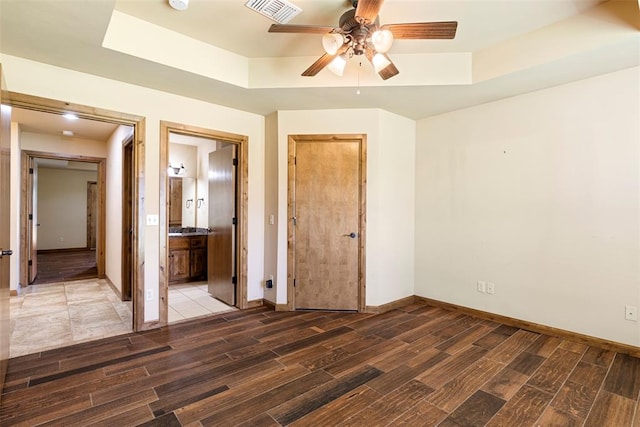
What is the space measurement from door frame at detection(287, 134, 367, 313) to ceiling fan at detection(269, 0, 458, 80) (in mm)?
1332

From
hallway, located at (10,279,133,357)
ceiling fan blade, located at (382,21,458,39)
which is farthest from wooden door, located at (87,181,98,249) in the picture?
ceiling fan blade, located at (382,21,458,39)

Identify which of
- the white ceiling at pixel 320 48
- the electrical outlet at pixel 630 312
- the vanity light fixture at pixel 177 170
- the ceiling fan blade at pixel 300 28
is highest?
the white ceiling at pixel 320 48

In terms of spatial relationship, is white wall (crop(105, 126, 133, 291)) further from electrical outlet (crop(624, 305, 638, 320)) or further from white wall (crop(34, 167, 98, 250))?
electrical outlet (crop(624, 305, 638, 320))

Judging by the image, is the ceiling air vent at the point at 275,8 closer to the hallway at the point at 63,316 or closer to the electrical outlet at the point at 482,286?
the hallway at the point at 63,316

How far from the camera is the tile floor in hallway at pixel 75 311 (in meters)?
2.93

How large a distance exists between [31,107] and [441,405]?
12.7 feet

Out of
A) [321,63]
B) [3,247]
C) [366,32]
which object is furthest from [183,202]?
[366,32]

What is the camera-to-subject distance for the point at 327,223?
146 inches

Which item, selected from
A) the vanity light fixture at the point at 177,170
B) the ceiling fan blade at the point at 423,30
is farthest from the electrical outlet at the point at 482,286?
the vanity light fixture at the point at 177,170

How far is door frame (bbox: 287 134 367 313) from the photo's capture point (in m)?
3.67

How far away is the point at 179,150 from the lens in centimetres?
577

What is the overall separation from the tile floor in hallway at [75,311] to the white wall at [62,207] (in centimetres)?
476

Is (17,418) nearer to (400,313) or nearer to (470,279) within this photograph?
(400,313)

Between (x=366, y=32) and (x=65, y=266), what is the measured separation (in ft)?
25.2
